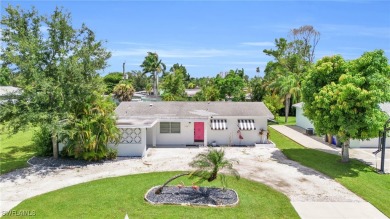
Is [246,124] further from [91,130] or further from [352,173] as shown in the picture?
[91,130]

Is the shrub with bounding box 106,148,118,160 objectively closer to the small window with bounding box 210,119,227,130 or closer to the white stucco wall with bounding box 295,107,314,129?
the small window with bounding box 210,119,227,130

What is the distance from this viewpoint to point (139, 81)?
112625 mm

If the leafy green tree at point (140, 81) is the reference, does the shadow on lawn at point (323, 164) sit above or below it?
below

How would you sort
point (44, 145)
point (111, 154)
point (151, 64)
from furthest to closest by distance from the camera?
point (151, 64) → point (44, 145) → point (111, 154)

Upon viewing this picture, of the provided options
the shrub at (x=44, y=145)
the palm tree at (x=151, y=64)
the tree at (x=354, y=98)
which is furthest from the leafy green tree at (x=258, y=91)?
the shrub at (x=44, y=145)

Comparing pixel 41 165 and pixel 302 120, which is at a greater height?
pixel 302 120

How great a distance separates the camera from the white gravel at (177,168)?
54.7 ft

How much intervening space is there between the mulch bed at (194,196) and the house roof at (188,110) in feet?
42.0

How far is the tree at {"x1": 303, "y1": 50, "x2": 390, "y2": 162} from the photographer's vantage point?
20.3 m

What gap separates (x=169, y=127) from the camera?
1177 inches

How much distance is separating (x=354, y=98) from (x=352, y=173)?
5.35 meters

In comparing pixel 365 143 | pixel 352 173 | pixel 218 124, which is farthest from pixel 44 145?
pixel 365 143

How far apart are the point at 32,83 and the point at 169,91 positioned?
130 feet

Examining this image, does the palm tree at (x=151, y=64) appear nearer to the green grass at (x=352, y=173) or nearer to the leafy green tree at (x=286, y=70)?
the leafy green tree at (x=286, y=70)
